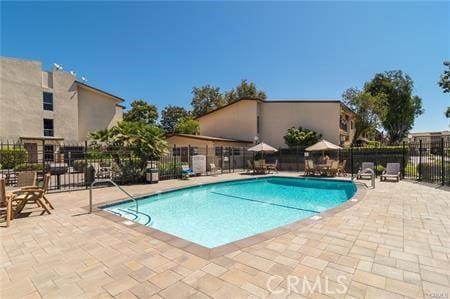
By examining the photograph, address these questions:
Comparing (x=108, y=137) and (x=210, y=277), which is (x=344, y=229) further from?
(x=108, y=137)

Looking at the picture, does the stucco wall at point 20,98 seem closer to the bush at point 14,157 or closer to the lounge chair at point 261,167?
the bush at point 14,157

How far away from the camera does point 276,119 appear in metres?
24.1

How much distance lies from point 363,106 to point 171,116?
34.9m

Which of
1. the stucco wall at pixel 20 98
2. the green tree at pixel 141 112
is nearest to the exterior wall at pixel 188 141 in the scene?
the stucco wall at pixel 20 98

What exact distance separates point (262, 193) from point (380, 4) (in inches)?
380

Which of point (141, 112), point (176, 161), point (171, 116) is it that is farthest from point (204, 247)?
point (171, 116)

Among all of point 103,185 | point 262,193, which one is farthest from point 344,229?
point 103,185

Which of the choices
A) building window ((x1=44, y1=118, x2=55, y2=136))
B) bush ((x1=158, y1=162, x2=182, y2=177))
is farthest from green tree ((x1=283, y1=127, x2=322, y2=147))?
building window ((x1=44, y1=118, x2=55, y2=136))

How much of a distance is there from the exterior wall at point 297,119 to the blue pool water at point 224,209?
35.2ft

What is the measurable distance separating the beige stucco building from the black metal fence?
251cm

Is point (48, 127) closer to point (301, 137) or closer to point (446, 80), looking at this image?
point (301, 137)

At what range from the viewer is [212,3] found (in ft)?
37.3

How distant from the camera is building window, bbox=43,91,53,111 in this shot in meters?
25.5

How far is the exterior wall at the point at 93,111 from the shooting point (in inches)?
1143
